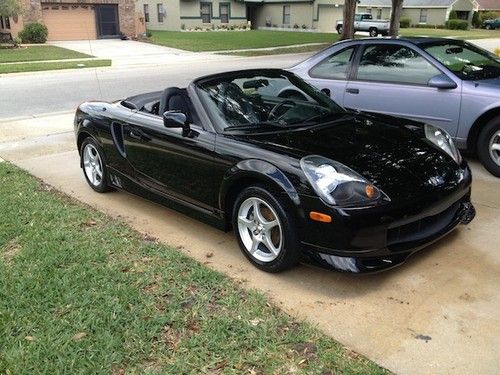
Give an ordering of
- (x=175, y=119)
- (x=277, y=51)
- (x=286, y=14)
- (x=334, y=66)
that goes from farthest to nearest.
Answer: (x=286, y=14) → (x=277, y=51) → (x=334, y=66) → (x=175, y=119)

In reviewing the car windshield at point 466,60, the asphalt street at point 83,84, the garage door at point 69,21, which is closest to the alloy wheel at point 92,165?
the car windshield at point 466,60

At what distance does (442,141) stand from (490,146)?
162 centimetres

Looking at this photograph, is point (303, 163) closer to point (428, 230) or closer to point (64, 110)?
point (428, 230)

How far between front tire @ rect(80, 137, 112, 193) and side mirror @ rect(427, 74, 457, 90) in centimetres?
359

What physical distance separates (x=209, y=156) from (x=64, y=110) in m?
8.10

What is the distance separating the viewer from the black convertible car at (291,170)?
131 inches

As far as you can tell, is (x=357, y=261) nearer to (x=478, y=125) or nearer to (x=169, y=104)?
(x=169, y=104)

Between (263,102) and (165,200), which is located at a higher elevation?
(263,102)

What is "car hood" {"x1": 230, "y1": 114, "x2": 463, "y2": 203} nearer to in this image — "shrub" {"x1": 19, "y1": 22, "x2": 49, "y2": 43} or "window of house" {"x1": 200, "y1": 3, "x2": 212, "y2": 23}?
"shrub" {"x1": 19, "y1": 22, "x2": 49, "y2": 43}

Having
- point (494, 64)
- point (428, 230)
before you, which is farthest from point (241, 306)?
point (494, 64)

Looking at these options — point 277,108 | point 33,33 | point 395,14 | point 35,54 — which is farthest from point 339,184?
point 33,33

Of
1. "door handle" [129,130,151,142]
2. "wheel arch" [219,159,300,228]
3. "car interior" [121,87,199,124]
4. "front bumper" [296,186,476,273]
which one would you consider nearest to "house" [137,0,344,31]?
"car interior" [121,87,199,124]

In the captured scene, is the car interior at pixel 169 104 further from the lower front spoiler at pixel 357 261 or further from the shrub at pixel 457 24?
the shrub at pixel 457 24

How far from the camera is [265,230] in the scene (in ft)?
12.1
